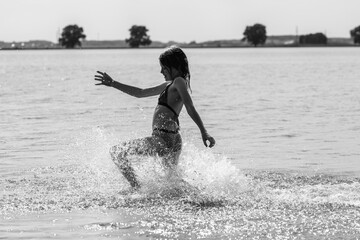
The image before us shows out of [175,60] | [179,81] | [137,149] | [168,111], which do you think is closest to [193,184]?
[137,149]

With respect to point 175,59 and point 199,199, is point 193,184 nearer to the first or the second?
point 199,199

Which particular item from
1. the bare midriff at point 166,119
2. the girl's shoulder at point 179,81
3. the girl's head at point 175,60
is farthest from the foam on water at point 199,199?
the girl's head at point 175,60

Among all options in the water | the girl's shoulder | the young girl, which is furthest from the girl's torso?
the water

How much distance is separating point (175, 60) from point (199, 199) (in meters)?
1.68

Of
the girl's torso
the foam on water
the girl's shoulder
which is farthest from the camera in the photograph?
the girl's torso

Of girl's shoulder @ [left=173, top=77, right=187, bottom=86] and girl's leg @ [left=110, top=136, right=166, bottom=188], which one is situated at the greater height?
girl's shoulder @ [left=173, top=77, right=187, bottom=86]

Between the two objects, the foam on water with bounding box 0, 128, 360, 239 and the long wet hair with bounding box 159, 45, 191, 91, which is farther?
the long wet hair with bounding box 159, 45, 191, 91

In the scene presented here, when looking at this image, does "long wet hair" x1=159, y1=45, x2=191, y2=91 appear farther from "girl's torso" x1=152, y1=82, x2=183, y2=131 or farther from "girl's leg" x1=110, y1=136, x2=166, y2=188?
"girl's leg" x1=110, y1=136, x2=166, y2=188

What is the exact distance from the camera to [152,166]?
1078 cm

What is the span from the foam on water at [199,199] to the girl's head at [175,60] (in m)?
1.20

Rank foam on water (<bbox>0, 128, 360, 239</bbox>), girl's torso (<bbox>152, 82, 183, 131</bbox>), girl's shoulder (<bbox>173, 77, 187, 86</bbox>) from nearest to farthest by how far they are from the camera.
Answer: foam on water (<bbox>0, 128, 360, 239</bbox>) → girl's shoulder (<bbox>173, 77, 187, 86</bbox>) → girl's torso (<bbox>152, 82, 183, 131</bbox>)

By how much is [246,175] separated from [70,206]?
3.33 m

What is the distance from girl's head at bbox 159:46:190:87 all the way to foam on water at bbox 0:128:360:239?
1.20 meters

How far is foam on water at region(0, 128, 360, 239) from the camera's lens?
8.83 m
